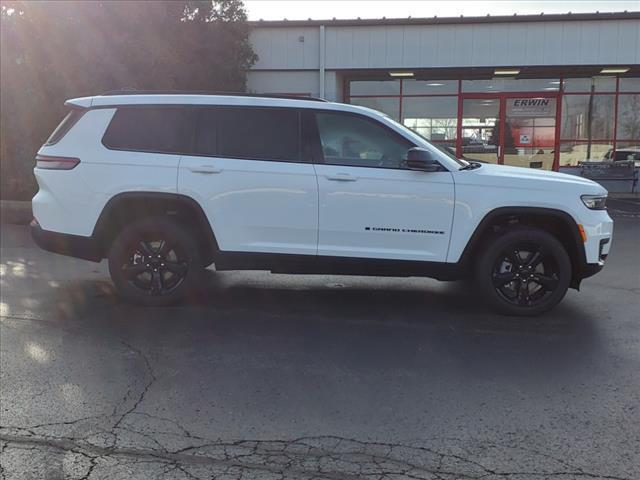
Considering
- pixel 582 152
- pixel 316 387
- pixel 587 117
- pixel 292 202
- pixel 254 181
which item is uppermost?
pixel 587 117

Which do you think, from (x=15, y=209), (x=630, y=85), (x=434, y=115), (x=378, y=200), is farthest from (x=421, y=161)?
(x=630, y=85)

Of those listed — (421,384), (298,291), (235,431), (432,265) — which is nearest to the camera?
(235,431)

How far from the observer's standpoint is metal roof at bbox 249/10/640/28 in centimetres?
1518

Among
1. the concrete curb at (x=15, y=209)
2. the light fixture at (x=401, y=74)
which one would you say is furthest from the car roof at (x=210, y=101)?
the light fixture at (x=401, y=74)

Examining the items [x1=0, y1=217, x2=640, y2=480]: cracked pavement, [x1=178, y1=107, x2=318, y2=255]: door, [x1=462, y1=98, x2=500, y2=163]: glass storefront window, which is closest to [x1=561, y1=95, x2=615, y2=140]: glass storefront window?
[x1=462, y1=98, x2=500, y2=163]: glass storefront window

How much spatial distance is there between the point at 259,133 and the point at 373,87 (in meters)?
12.9

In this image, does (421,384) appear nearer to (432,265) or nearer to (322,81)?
(432,265)

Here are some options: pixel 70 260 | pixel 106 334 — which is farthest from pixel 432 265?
pixel 70 260

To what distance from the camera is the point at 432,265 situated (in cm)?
548

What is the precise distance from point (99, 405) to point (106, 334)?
145 cm

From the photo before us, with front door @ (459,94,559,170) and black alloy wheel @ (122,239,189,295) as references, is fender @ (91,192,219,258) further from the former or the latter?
front door @ (459,94,559,170)

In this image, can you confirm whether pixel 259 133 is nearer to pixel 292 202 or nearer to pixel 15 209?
pixel 292 202

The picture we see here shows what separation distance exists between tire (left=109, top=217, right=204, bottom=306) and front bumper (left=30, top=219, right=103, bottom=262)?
0.18 meters

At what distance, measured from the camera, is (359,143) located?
18.2 feet
